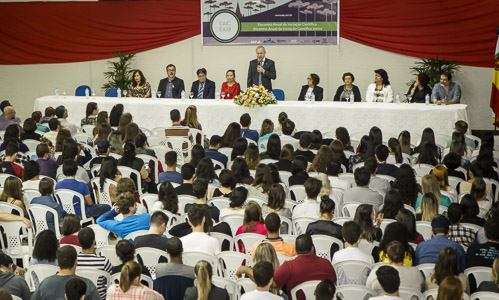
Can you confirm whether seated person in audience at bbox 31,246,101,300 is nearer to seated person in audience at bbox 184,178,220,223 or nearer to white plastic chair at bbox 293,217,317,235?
seated person in audience at bbox 184,178,220,223

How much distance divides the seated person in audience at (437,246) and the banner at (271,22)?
391 inches

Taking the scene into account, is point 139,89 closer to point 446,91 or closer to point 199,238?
point 446,91

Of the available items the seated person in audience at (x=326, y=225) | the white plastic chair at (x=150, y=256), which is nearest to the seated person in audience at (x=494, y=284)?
the seated person in audience at (x=326, y=225)

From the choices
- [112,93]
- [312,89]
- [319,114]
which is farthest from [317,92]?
[112,93]

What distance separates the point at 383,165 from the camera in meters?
8.86

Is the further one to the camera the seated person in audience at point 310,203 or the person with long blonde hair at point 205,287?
the seated person in audience at point 310,203

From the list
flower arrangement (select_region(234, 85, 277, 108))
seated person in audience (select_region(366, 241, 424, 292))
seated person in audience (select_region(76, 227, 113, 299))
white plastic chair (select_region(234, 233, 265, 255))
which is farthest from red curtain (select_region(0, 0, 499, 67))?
seated person in audience (select_region(76, 227, 113, 299))

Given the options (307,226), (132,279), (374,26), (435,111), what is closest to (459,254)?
(307,226)

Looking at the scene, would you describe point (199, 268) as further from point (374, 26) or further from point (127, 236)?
point (374, 26)

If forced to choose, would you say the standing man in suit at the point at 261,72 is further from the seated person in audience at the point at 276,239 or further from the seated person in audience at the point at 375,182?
the seated person in audience at the point at 276,239

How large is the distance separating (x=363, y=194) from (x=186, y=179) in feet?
6.29

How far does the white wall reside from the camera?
1565cm

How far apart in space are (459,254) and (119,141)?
18.0 feet

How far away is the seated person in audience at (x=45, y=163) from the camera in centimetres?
893
